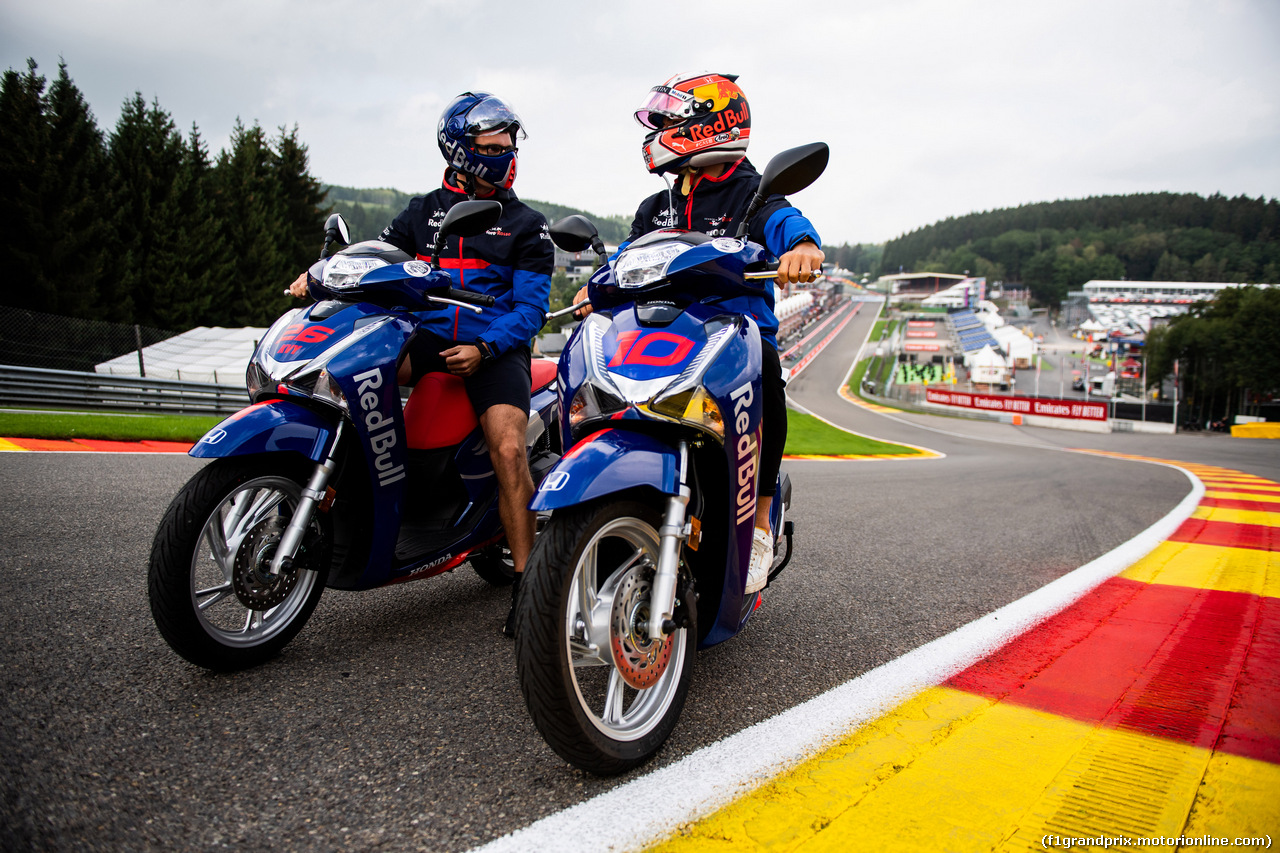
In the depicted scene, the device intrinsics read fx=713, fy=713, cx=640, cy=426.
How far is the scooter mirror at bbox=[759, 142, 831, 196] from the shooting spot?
2.09 metres

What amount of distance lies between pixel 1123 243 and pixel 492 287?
177 meters

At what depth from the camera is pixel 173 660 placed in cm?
228

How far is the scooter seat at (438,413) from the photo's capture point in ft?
9.32

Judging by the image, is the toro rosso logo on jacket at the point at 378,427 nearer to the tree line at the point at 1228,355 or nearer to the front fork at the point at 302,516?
the front fork at the point at 302,516

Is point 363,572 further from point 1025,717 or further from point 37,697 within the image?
point 1025,717

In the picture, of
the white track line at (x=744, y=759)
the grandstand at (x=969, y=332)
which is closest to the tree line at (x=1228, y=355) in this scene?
the grandstand at (x=969, y=332)

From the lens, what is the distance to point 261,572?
228 cm

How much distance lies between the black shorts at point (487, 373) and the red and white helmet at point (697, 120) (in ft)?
3.32

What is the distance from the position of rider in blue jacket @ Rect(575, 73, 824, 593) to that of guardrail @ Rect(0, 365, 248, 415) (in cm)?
1348

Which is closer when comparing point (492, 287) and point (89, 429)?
point (492, 287)

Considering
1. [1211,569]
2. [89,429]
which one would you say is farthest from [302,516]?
[89,429]

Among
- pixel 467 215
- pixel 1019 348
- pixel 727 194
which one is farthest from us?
pixel 1019 348

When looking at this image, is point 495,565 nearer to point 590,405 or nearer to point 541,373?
point 541,373

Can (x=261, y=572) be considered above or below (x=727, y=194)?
below
